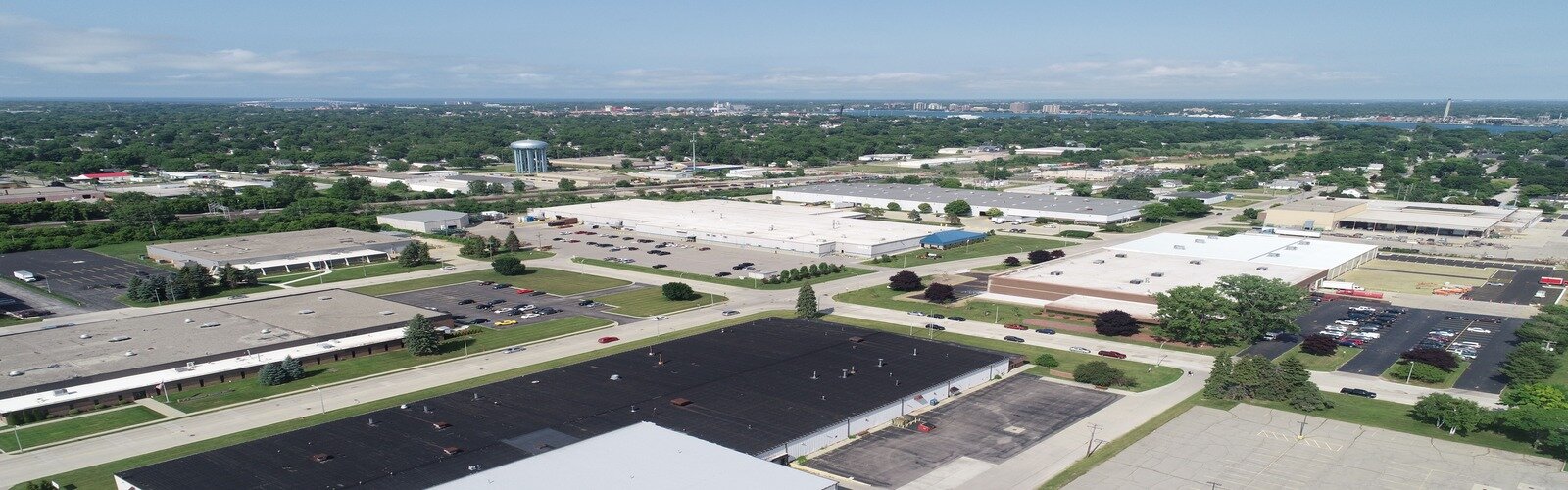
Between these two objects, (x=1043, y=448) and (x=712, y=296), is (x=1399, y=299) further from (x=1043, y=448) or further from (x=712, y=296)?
(x=712, y=296)

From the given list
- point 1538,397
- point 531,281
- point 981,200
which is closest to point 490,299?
point 531,281

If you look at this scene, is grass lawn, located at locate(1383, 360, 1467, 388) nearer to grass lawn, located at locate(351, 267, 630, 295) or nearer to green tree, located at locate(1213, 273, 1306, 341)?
green tree, located at locate(1213, 273, 1306, 341)

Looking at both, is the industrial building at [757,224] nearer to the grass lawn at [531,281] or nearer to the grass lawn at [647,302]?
the grass lawn at [531,281]

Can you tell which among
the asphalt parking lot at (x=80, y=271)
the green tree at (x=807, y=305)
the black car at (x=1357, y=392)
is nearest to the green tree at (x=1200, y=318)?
the black car at (x=1357, y=392)

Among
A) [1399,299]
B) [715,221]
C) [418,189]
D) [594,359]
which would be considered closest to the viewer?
[594,359]

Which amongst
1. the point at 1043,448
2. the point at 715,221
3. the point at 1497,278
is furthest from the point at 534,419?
the point at 1497,278

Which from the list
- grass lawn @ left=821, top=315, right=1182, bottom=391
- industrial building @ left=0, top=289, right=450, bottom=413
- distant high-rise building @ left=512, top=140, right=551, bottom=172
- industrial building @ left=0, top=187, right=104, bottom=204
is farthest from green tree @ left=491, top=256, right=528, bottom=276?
distant high-rise building @ left=512, top=140, right=551, bottom=172
